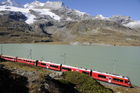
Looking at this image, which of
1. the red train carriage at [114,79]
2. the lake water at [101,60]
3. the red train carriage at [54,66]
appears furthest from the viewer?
the lake water at [101,60]

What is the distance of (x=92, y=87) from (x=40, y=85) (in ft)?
20.0

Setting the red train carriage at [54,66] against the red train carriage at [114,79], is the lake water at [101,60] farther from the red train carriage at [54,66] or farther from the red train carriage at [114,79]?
the red train carriage at [54,66]

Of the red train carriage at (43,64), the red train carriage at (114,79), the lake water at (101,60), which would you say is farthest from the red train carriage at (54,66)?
the lake water at (101,60)

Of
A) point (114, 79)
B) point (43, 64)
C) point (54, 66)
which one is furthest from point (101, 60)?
point (114, 79)

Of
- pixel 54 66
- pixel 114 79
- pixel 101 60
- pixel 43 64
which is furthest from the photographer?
pixel 101 60

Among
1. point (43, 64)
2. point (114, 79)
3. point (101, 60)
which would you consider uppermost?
point (114, 79)

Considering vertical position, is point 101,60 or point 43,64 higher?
point 43,64

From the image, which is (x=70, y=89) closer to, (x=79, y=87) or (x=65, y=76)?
(x=79, y=87)

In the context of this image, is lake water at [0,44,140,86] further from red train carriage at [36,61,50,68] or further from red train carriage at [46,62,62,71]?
red train carriage at [36,61,50,68]

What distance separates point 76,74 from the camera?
16.0 metres

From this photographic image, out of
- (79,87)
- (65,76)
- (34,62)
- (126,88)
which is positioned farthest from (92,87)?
(34,62)

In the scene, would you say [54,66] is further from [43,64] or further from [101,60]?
[101,60]

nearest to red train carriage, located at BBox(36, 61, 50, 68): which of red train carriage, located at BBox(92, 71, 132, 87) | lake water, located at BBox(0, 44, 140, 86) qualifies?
red train carriage, located at BBox(92, 71, 132, 87)

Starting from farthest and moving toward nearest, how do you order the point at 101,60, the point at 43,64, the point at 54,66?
the point at 101,60 < the point at 43,64 < the point at 54,66
